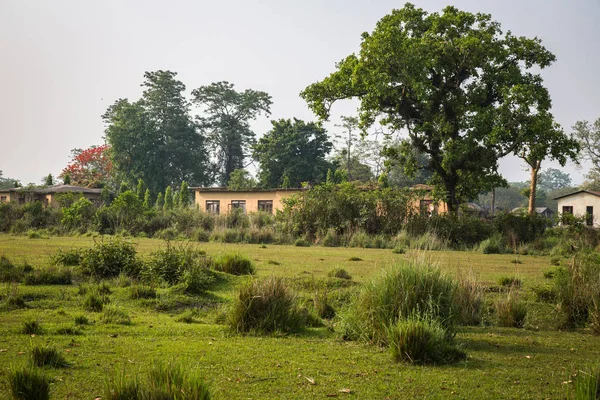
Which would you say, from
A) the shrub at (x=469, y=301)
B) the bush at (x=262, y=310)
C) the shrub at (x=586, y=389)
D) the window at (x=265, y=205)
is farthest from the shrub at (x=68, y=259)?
the window at (x=265, y=205)

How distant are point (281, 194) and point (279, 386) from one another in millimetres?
44040

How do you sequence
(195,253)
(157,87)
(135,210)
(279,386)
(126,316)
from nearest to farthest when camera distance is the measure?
1. (279,386)
2. (126,316)
3. (195,253)
4. (135,210)
5. (157,87)

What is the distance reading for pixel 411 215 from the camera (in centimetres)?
3138

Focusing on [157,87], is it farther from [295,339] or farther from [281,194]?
[295,339]

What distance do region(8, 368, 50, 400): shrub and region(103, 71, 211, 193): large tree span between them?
7254cm

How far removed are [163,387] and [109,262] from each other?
35.1 ft

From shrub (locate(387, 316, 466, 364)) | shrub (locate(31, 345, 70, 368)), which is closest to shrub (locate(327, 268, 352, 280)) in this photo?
shrub (locate(387, 316, 466, 364))

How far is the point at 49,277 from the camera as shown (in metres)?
13.7

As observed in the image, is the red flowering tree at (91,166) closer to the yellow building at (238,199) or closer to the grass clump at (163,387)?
the yellow building at (238,199)

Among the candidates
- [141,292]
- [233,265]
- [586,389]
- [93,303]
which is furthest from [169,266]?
[586,389]

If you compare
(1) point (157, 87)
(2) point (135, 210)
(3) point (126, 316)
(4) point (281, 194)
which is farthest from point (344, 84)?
(1) point (157, 87)

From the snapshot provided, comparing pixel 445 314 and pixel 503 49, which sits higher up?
pixel 503 49

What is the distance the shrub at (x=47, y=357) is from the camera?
721 cm

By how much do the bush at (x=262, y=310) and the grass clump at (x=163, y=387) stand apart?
467cm
